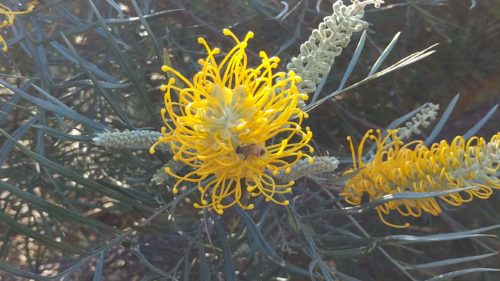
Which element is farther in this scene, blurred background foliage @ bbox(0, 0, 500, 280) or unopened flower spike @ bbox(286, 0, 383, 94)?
blurred background foliage @ bbox(0, 0, 500, 280)

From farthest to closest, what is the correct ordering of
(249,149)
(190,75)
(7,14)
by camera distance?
(190,75), (7,14), (249,149)

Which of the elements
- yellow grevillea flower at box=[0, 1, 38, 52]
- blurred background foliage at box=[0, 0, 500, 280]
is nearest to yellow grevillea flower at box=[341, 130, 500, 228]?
blurred background foliage at box=[0, 0, 500, 280]

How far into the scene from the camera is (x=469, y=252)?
1843mm

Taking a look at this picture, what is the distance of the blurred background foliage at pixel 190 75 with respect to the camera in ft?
4.26

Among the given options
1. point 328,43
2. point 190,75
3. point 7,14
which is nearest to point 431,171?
point 328,43

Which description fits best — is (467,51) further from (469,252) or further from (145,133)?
(145,133)

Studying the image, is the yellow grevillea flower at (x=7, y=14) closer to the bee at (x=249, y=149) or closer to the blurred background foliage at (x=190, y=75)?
the blurred background foliage at (x=190, y=75)

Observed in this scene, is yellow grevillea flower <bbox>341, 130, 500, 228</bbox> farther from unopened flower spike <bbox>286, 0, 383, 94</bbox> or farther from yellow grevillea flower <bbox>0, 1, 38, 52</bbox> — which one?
yellow grevillea flower <bbox>0, 1, 38, 52</bbox>

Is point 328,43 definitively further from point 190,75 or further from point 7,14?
point 190,75

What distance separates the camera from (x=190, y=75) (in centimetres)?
156

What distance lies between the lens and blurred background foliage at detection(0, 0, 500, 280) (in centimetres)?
130

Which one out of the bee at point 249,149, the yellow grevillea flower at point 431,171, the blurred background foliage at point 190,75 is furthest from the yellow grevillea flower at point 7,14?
the yellow grevillea flower at point 431,171

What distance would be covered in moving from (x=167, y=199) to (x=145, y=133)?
40cm

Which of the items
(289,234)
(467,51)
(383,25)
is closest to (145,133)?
(289,234)
